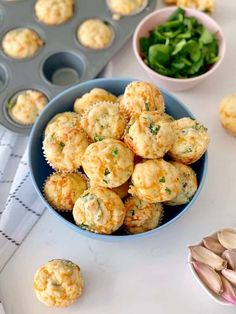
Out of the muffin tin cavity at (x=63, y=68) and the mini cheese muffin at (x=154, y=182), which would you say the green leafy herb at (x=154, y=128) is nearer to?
the mini cheese muffin at (x=154, y=182)

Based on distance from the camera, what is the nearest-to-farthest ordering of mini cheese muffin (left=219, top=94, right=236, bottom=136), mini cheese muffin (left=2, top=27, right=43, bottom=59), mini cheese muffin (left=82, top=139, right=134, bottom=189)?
Result: mini cheese muffin (left=82, top=139, right=134, bottom=189) → mini cheese muffin (left=219, top=94, right=236, bottom=136) → mini cheese muffin (left=2, top=27, right=43, bottom=59)

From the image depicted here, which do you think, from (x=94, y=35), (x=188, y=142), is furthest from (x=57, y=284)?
(x=94, y=35)

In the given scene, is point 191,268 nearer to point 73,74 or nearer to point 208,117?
point 208,117

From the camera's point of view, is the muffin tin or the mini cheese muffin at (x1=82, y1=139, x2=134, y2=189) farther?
the muffin tin

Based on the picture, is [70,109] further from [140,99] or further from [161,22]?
[161,22]

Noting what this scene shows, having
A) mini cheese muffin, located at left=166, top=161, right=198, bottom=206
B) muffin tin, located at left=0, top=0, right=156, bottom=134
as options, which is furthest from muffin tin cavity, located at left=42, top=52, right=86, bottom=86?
mini cheese muffin, located at left=166, top=161, right=198, bottom=206

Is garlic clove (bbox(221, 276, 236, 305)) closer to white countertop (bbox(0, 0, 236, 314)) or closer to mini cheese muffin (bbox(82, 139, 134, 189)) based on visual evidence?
white countertop (bbox(0, 0, 236, 314))

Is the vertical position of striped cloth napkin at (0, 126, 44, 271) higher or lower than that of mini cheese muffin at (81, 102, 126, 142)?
lower
